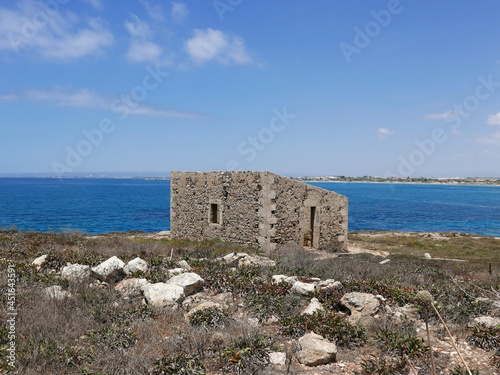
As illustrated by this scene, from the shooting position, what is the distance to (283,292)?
598 centimetres

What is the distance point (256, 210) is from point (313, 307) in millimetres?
8731

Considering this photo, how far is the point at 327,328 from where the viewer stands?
4.68 metres

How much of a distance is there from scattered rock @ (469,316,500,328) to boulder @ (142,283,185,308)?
14.8 ft

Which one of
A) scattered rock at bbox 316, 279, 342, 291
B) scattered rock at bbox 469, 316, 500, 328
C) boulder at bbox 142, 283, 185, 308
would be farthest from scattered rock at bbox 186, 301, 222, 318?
scattered rock at bbox 469, 316, 500, 328

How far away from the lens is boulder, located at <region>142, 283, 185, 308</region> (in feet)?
17.5

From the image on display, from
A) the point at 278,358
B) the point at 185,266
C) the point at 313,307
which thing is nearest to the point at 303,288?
the point at 313,307

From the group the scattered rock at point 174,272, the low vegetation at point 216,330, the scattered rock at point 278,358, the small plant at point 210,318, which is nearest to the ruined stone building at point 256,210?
the scattered rock at point 174,272

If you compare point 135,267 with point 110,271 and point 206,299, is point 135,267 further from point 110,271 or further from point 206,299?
point 206,299

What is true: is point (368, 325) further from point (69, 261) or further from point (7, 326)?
point (69, 261)

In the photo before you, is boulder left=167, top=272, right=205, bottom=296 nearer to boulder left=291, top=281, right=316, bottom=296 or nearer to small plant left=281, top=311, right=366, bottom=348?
boulder left=291, top=281, right=316, bottom=296

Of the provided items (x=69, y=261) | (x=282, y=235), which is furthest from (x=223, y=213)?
(x=69, y=261)

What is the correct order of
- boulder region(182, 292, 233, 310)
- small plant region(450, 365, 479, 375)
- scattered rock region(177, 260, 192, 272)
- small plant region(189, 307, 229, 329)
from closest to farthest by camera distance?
1. small plant region(450, 365, 479, 375)
2. small plant region(189, 307, 229, 329)
3. boulder region(182, 292, 233, 310)
4. scattered rock region(177, 260, 192, 272)

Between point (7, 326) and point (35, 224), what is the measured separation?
39575 millimetres

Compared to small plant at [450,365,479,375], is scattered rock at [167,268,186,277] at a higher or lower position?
higher
